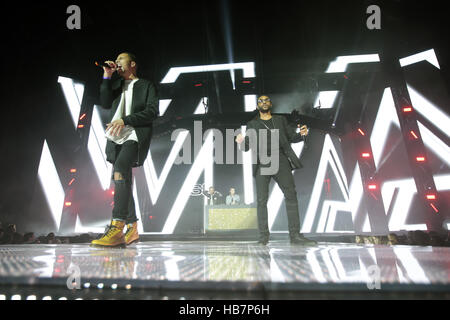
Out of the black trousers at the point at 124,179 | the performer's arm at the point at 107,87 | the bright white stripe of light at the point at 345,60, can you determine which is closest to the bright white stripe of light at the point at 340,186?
the bright white stripe of light at the point at 345,60

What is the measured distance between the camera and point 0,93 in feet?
16.6

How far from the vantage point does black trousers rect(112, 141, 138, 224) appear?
193 centimetres

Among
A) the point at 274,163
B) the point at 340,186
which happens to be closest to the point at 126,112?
the point at 274,163

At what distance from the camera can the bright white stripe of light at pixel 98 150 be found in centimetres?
795

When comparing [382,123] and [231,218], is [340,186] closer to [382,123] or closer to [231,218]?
[382,123]

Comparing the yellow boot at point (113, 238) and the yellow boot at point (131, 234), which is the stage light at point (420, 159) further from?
the yellow boot at point (113, 238)

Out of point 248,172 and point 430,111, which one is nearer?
point 430,111

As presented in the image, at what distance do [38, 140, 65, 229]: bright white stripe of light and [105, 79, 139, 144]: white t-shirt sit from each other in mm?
5462

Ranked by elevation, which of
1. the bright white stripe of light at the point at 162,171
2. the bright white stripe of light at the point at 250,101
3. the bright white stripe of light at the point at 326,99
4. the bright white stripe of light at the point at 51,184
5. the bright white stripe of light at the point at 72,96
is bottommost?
the bright white stripe of light at the point at 51,184

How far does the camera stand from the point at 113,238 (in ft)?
6.15

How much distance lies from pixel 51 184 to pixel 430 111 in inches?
384

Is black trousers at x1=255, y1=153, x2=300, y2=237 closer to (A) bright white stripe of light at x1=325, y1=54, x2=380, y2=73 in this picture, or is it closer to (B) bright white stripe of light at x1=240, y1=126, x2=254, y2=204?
(A) bright white stripe of light at x1=325, y1=54, x2=380, y2=73

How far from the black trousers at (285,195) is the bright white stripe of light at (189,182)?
6.28 meters

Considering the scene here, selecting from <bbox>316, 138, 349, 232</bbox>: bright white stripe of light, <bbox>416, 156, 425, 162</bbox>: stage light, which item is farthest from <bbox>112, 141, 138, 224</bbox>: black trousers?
<bbox>316, 138, 349, 232</bbox>: bright white stripe of light
